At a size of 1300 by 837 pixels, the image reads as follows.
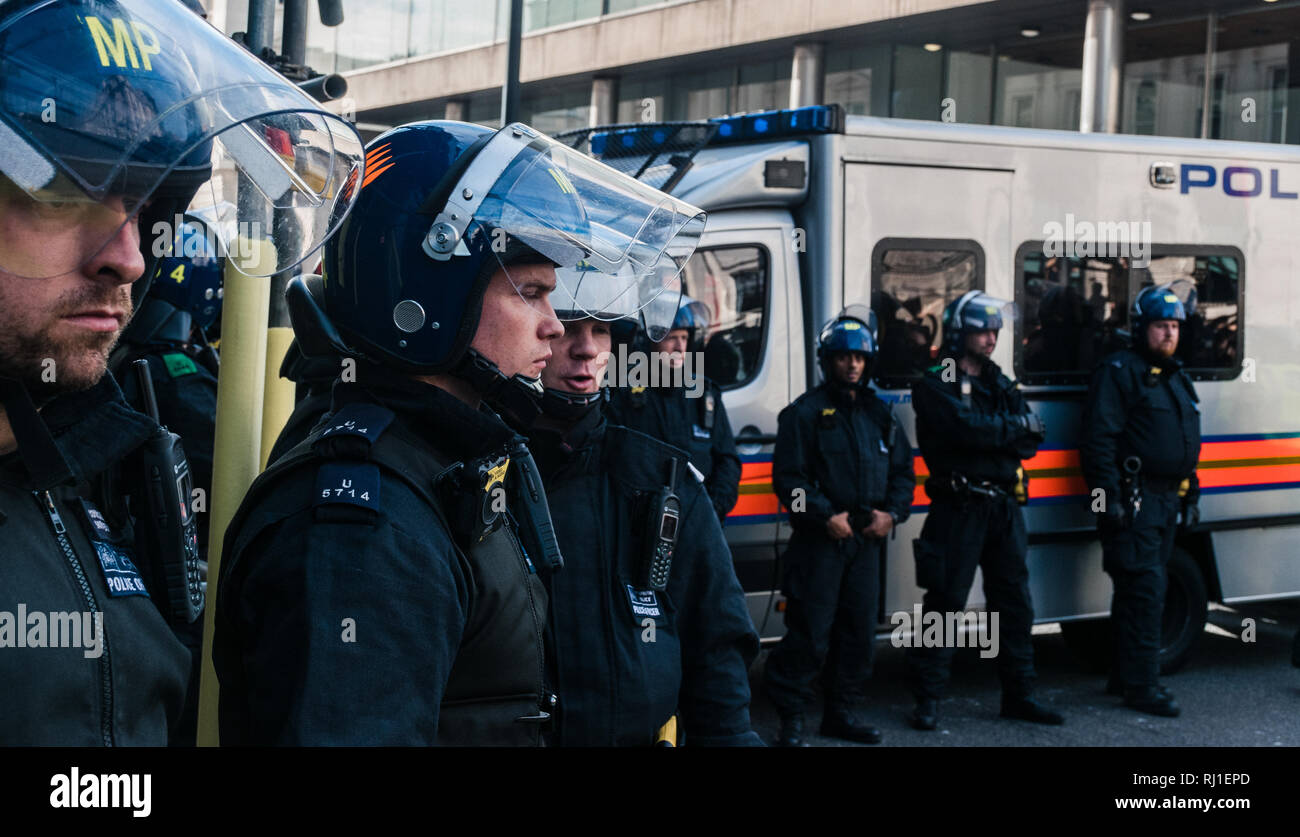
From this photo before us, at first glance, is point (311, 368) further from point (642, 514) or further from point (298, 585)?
point (298, 585)

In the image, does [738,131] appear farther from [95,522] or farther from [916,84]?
[916,84]

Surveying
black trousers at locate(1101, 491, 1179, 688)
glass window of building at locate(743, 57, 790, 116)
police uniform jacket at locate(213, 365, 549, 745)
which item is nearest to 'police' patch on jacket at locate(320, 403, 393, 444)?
→ police uniform jacket at locate(213, 365, 549, 745)

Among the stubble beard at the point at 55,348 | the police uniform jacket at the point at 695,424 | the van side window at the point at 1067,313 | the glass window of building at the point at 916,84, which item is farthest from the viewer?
the glass window of building at the point at 916,84

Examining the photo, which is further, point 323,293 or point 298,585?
point 323,293

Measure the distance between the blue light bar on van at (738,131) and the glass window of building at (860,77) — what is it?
12522 millimetres

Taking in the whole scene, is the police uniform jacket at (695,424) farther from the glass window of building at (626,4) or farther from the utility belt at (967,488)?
the glass window of building at (626,4)

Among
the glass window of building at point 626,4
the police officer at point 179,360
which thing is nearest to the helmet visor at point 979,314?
the police officer at point 179,360

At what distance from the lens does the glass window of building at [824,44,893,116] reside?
19406 mm

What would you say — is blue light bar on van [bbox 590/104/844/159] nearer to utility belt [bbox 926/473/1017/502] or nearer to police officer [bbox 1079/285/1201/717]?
utility belt [bbox 926/473/1017/502]

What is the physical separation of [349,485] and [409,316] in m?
0.42

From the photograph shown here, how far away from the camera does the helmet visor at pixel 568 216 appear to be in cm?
222
